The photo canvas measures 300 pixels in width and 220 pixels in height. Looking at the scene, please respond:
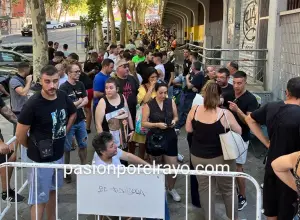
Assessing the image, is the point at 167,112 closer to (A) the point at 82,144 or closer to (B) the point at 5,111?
(A) the point at 82,144

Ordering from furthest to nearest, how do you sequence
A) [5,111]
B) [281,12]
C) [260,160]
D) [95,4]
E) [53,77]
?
[95,4] < [281,12] < [260,160] < [5,111] < [53,77]

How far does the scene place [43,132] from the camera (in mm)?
4180

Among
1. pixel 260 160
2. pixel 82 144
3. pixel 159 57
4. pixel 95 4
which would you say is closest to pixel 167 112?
pixel 82 144

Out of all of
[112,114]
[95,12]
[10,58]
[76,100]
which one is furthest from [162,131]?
[95,12]

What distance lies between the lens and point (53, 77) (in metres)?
4.18

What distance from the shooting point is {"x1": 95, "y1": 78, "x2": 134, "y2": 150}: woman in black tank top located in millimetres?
5309

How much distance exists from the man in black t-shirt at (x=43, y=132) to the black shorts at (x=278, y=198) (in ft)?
6.89

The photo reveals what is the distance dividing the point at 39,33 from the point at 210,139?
800cm

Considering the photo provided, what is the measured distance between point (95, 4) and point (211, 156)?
2124 cm

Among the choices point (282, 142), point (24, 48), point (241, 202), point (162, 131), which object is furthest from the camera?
point (24, 48)

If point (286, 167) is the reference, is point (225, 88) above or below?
above

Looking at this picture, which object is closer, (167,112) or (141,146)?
(167,112)

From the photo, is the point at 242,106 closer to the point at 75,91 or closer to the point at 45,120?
the point at 45,120

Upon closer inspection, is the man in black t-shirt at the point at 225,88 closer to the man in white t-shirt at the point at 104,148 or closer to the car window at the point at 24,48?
the man in white t-shirt at the point at 104,148
